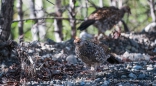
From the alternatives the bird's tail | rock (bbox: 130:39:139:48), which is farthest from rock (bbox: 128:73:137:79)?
the bird's tail

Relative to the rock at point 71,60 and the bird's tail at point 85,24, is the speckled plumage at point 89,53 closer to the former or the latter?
the rock at point 71,60

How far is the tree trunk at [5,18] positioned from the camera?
24.2ft

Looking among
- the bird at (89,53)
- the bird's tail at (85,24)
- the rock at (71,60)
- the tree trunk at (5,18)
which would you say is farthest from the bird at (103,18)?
the bird at (89,53)

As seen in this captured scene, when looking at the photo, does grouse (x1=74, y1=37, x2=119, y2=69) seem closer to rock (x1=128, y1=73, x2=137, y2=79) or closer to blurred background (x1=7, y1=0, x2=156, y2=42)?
rock (x1=128, y1=73, x2=137, y2=79)

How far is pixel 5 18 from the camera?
7.50 meters

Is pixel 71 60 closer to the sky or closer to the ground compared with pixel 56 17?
closer to the ground

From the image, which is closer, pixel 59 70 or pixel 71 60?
pixel 59 70

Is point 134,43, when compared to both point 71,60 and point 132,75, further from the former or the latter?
point 132,75

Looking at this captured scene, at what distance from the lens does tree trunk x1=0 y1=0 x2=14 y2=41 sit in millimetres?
7391

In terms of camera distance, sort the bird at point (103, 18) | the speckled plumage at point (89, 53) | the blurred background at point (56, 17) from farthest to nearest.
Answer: the bird at point (103, 18)
the blurred background at point (56, 17)
the speckled plumage at point (89, 53)

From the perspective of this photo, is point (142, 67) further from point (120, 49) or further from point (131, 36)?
point (131, 36)

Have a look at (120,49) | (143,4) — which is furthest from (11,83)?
(143,4)

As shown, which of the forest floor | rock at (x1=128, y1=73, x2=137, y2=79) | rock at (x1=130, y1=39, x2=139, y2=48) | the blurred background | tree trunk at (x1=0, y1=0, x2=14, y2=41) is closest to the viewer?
the forest floor

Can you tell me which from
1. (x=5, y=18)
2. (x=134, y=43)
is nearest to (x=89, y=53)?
(x=5, y=18)
